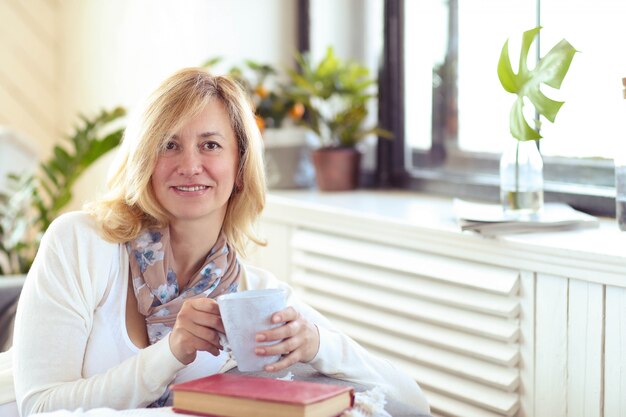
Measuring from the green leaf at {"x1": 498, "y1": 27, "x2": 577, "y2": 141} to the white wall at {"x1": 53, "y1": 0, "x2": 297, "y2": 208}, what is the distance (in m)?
1.34

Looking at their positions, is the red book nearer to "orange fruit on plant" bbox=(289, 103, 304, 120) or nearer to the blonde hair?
the blonde hair

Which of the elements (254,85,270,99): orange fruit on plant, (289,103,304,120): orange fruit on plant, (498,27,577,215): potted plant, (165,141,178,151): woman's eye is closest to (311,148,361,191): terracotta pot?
(289,103,304,120): orange fruit on plant

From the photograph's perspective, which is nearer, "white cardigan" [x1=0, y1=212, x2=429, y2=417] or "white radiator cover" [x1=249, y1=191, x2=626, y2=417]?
"white cardigan" [x1=0, y1=212, x2=429, y2=417]

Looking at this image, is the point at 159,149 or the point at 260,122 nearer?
the point at 159,149

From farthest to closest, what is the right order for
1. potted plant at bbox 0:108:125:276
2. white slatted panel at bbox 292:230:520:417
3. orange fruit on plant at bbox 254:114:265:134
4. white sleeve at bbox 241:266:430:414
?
1. potted plant at bbox 0:108:125:276
2. orange fruit on plant at bbox 254:114:265:134
3. white slatted panel at bbox 292:230:520:417
4. white sleeve at bbox 241:266:430:414

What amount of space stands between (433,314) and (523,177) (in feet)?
1.22

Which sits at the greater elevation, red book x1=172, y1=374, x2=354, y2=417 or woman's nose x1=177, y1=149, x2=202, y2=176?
woman's nose x1=177, y1=149, x2=202, y2=176

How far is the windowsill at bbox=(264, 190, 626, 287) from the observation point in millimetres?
1830

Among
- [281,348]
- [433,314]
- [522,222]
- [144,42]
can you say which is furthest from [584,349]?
[144,42]

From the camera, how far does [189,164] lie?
1.73 metres

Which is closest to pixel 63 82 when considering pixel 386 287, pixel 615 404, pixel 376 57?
pixel 376 57

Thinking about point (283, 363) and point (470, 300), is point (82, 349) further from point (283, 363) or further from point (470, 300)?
point (470, 300)

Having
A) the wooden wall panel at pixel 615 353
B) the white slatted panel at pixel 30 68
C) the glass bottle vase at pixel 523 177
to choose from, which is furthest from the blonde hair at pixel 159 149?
the white slatted panel at pixel 30 68

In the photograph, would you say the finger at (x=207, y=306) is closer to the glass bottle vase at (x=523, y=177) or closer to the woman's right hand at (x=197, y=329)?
the woman's right hand at (x=197, y=329)
